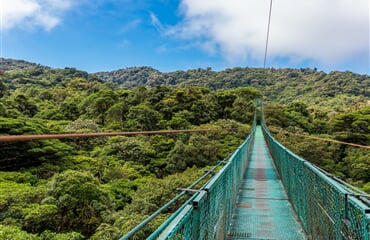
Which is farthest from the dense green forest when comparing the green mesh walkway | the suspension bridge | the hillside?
the suspension bridge

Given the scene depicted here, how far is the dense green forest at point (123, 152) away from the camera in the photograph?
10414mm

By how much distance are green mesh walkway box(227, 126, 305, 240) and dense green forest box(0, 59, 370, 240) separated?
182 centimetres

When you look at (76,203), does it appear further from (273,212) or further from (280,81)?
(280,81)

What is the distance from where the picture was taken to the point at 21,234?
7301 mm

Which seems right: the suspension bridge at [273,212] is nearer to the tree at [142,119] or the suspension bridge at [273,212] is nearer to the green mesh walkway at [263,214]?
the green mesh walkway at [263,214]

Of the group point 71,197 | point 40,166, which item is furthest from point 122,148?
point 71,197

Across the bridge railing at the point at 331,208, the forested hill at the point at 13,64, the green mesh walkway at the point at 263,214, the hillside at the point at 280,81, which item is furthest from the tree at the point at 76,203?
the forested hill at the point at 13,64

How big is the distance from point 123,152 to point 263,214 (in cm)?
1969

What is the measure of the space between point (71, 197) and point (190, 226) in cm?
1046

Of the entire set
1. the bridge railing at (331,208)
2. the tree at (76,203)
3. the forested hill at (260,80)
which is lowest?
the tree at (76,203)

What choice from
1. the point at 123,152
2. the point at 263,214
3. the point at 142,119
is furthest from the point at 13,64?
the point at 263,214

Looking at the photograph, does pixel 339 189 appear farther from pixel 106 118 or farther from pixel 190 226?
pixel 106 118

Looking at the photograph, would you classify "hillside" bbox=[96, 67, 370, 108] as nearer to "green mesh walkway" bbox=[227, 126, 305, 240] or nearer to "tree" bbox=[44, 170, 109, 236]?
"tree" bbox=[44, 170, 109, 236]

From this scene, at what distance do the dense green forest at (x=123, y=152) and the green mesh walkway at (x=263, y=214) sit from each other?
1.82 m
